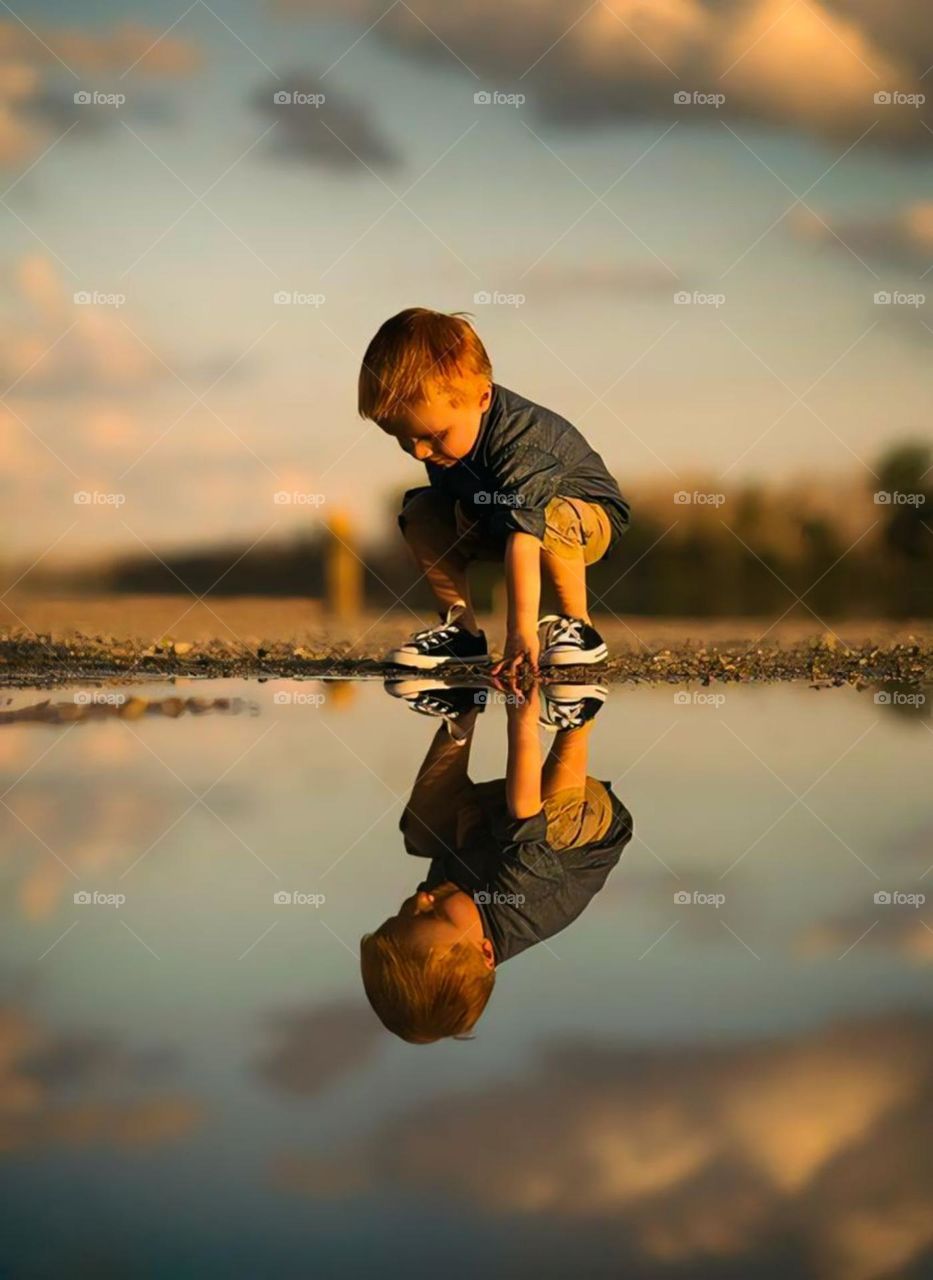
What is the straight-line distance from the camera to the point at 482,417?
2875 mm

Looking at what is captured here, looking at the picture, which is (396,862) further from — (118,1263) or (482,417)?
(482,417)

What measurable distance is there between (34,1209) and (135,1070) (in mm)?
151

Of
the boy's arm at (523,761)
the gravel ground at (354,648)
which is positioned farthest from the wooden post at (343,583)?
the boy's arm at (523,761)

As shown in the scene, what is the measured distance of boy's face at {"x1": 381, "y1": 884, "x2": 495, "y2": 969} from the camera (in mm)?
1014

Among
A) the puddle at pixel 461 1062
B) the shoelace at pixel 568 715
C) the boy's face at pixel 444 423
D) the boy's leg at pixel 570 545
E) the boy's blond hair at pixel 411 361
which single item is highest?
the boy's blond hair at pixel 411 361

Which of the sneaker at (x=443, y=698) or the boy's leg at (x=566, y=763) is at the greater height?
the sneaker at (x=443, y=698)

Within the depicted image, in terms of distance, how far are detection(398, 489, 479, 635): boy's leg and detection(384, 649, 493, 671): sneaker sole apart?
0.07 metres

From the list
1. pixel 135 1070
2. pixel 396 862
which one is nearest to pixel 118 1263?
pixel 135 1070

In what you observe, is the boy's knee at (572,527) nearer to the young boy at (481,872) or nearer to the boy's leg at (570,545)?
the boy's leg at (570,545)

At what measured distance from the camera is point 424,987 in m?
0.93

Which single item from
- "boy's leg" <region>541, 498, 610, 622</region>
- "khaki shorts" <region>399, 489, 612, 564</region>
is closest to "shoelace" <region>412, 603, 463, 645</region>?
"khaki shorts" <region>399, 489, 612, 564</region>

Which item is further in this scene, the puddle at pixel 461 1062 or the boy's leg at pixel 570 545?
the boy's leg at pixel 570 545

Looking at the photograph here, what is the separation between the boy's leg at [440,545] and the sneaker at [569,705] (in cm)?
45

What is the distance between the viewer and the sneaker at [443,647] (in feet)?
10.1
